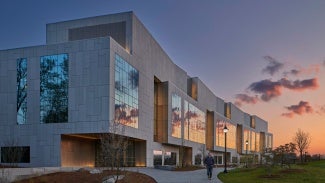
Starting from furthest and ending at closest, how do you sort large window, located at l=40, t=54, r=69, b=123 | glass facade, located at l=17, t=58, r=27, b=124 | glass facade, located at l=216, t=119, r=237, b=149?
glass facade, located at l=216, t=119, r=237, b=149, glass facade, located at l=17, t=58, r=27, b=124, large window, located at l=40, t=54, r=69, b=123

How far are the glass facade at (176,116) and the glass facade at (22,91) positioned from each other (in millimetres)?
25092

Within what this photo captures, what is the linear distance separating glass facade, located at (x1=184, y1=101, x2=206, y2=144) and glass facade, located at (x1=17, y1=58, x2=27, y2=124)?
3327 centimetres

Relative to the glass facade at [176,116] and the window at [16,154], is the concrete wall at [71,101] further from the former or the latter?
the glass facade at [176,116]

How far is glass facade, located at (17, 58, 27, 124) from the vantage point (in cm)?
4244

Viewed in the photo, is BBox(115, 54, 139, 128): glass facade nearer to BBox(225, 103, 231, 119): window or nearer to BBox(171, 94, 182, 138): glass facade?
BBox(171, 94, 182, 138): glass facade

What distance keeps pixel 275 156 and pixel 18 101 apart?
93.0 ft

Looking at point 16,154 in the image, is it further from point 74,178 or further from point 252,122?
point 252,122

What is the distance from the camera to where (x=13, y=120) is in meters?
43.0

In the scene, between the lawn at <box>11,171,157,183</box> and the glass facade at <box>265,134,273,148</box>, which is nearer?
the lawn at <box>11,171,157,183</box>

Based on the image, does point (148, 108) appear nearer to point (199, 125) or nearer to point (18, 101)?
point (18, 101)

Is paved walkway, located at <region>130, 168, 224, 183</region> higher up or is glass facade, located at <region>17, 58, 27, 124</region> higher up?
glass facade, located at <region>17, 58, 27, 124</region>

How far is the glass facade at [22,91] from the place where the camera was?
4244 centimetres

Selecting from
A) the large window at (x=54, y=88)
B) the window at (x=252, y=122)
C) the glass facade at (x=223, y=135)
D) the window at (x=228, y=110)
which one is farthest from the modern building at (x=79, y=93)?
the window at (x=252, y=122)

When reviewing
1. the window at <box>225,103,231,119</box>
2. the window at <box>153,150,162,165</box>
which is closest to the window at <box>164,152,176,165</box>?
the window at <box>153,150,162,165</box>
